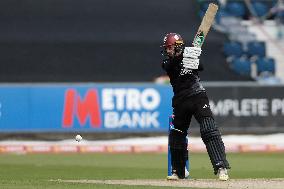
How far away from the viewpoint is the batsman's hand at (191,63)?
13055 mm

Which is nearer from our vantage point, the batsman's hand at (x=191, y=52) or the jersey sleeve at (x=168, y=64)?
the batsman's hand at (x=191, y=52)

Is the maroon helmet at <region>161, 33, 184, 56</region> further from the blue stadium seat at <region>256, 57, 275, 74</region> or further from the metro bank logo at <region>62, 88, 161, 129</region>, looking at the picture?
the blue stadium seat at <region>256, 57, 275, 74</region>

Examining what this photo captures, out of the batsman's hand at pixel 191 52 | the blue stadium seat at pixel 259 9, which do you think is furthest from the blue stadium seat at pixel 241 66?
the batsman's hand at pixel 191 52

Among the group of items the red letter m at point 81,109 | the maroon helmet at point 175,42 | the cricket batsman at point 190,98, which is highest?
the red letter m at point 81,109

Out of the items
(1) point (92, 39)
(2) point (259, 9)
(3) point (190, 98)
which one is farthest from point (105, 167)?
(2) point (259, 9)

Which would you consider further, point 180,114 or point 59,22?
point 59,22

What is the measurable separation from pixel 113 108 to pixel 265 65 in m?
8.72

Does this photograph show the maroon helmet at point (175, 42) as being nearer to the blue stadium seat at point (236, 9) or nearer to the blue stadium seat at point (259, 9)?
the blue stadium seat at point (236, 9)

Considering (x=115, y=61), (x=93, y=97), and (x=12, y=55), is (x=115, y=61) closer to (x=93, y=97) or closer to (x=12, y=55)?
(x=12, y=55)

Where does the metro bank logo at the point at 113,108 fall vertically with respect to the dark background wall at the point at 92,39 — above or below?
below

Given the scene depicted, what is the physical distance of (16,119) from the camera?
2553cm

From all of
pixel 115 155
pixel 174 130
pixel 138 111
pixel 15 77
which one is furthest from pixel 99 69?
pixel 174 130

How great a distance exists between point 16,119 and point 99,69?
6736 mm

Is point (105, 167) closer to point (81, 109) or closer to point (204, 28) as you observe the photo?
point (204, 28)
